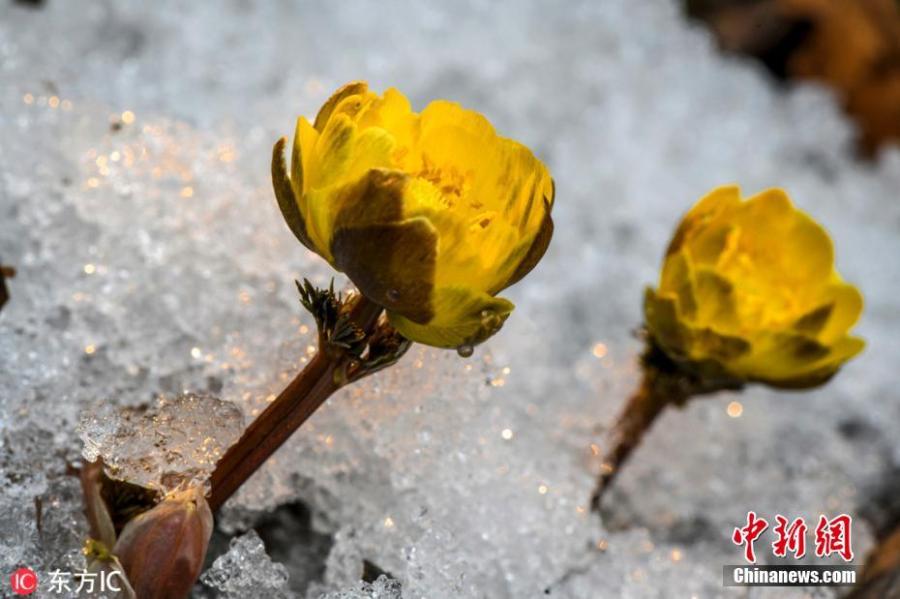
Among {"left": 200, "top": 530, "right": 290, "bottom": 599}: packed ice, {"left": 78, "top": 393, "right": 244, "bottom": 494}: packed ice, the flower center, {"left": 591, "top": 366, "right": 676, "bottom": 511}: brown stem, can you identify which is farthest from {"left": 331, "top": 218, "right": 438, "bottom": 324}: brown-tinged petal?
{"left": 591, "top": 366, "right": 676, "bottom": 511}: brown stem

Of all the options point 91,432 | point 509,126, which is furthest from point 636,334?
point 509,126

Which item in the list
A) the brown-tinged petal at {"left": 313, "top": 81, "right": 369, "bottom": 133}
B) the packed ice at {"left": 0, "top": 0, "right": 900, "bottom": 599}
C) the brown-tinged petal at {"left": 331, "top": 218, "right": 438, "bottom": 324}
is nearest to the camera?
the brown-tinged petal at {"left": 331, "top": 218, "right": 438, "bottom": 324}

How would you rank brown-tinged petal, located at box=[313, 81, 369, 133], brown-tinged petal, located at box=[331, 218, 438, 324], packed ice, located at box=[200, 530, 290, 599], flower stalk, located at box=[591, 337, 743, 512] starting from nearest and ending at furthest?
1. brown-tinged petal, located at box=[331, 218, 438, 324]
2. brown-tinged petal, located at box=[313, 81, 369, 133]
3. packed ice, located at box=[200, 530, 290, 599]
4. flower stalk, located at box=[591, 337, 743, 512]

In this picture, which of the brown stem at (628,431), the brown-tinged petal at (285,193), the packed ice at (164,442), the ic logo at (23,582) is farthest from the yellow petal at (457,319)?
the brown stem at (628,431)

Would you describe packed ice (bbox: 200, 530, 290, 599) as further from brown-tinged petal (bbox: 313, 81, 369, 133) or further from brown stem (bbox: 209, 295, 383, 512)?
brown-tinged petal (bbox: 313, 81, 369, 133)

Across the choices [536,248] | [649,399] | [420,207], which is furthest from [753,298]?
[420,207]

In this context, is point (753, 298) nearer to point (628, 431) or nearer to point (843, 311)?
point (843, 311)

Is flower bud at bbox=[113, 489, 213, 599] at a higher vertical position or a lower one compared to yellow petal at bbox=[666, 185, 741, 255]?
lower
